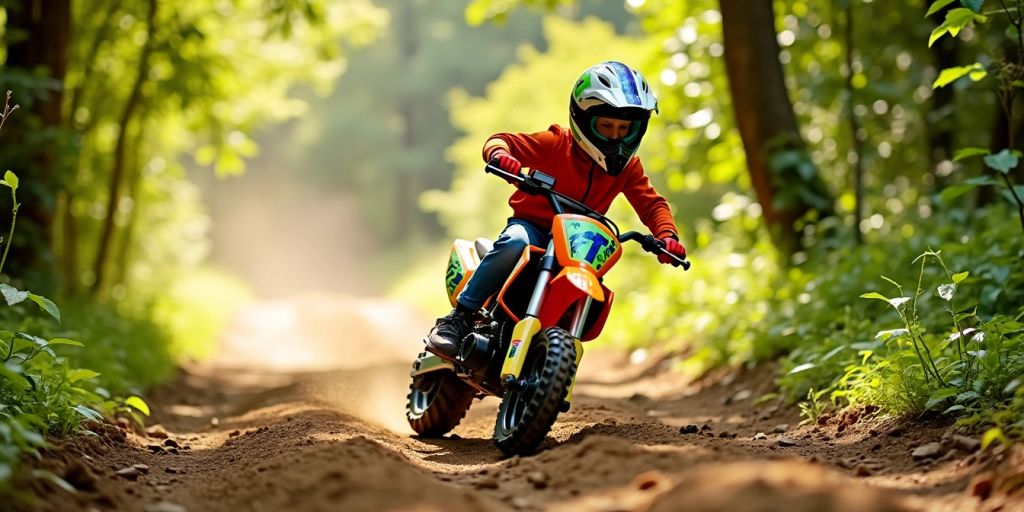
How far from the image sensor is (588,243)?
5.77 m

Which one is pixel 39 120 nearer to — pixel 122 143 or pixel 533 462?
pixel 122 143

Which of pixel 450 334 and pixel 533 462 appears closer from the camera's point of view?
pixel 533 462

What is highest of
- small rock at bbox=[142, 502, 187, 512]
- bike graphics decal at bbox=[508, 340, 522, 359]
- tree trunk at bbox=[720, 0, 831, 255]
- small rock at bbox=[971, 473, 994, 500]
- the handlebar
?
tree trunk at bbox=[720, 0, 831, 255]

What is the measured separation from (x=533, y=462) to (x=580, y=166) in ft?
7.21

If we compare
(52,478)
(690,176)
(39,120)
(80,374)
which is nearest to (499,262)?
(80,374)

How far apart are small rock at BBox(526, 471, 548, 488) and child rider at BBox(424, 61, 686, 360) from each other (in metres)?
1.81

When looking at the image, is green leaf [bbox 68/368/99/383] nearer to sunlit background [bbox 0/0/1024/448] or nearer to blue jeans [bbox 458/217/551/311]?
blue jeans [bbox 458/217/551/311]

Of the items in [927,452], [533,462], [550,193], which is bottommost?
[533,462]

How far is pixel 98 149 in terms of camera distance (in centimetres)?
1680

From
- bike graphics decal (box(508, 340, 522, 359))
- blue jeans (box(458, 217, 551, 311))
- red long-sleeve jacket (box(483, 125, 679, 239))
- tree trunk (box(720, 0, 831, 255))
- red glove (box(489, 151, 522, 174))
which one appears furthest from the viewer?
tree trunk (box(720, 0, 831, 255))

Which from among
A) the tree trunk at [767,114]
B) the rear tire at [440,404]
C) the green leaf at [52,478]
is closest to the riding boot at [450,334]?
the rear tire at [440,404]

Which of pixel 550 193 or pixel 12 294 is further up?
pixel 550 193

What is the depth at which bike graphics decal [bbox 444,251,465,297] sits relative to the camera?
22.2ft

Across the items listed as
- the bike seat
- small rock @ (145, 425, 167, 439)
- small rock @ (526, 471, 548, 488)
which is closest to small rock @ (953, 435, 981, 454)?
small rock @ (526, 471, 548, 488)
